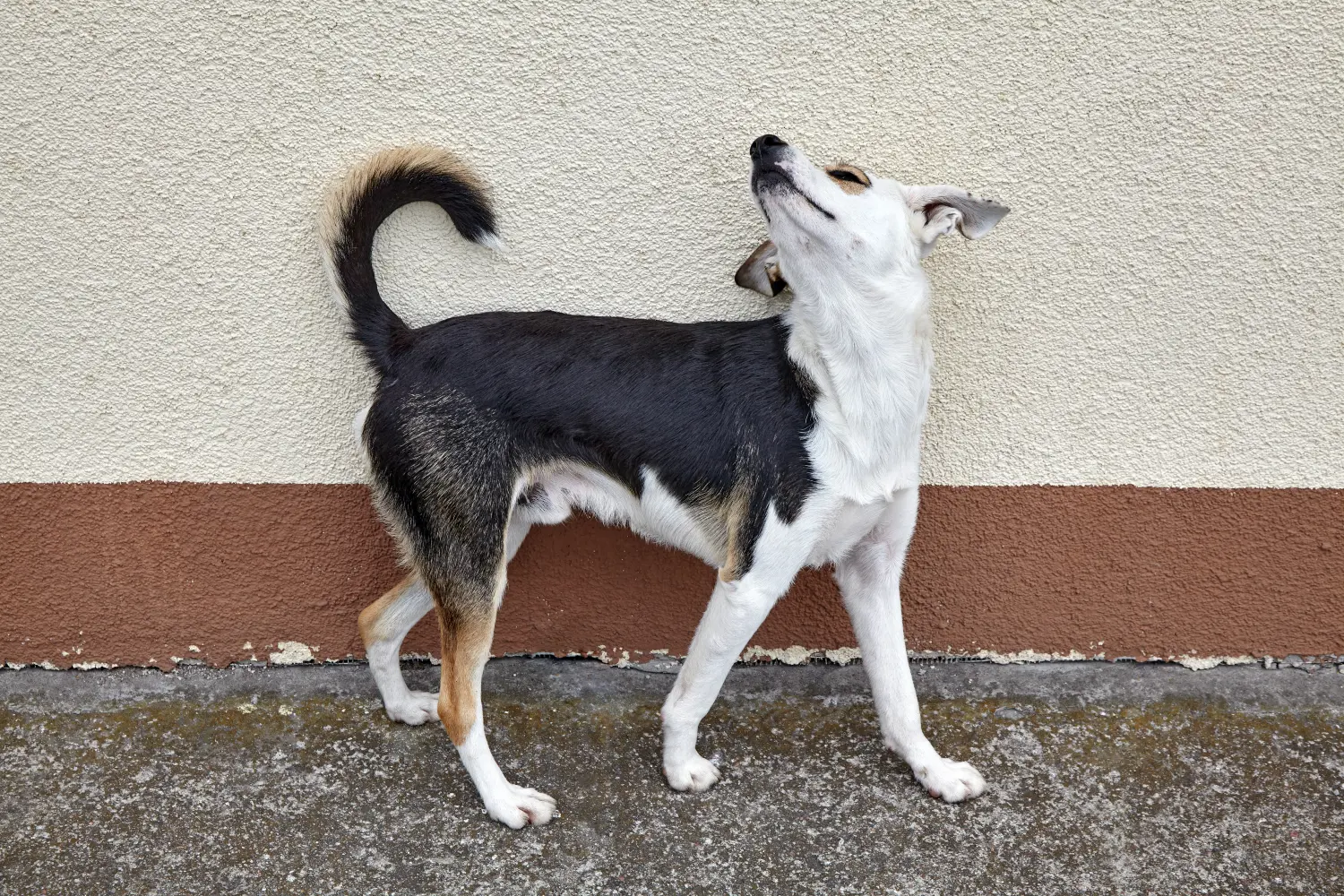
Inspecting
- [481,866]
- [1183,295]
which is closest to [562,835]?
[481,866]

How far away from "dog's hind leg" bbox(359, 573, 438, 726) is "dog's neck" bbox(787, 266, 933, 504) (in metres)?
1.10

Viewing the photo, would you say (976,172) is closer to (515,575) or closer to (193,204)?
(515,575)

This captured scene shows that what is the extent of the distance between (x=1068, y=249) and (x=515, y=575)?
5.48 feet

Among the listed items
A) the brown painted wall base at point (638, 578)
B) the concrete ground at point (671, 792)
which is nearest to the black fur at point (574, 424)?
the brown painted wall base at point (638, 578)

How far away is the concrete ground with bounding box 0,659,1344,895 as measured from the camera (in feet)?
7.65

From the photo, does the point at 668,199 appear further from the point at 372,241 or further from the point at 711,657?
the point at 711,657

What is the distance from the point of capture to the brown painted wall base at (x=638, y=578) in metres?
2.84

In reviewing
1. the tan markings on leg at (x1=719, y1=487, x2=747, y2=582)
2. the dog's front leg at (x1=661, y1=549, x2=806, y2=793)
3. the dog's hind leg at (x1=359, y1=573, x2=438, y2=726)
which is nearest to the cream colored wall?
the dog's hind leg at (x1=359, y1=573, x2=438, y2=726)

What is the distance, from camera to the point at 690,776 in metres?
2.58

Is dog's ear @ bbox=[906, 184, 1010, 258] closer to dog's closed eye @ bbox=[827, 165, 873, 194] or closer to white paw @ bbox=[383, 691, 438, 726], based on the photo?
dog's closed eye @ bbox=[827, 165, 873, 194]

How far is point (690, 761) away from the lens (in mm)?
2586

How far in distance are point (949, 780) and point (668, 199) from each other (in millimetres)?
1556

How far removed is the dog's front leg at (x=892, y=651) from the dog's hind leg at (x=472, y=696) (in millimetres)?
846

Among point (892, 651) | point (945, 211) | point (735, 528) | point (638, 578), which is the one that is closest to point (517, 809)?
point (638, 578)
